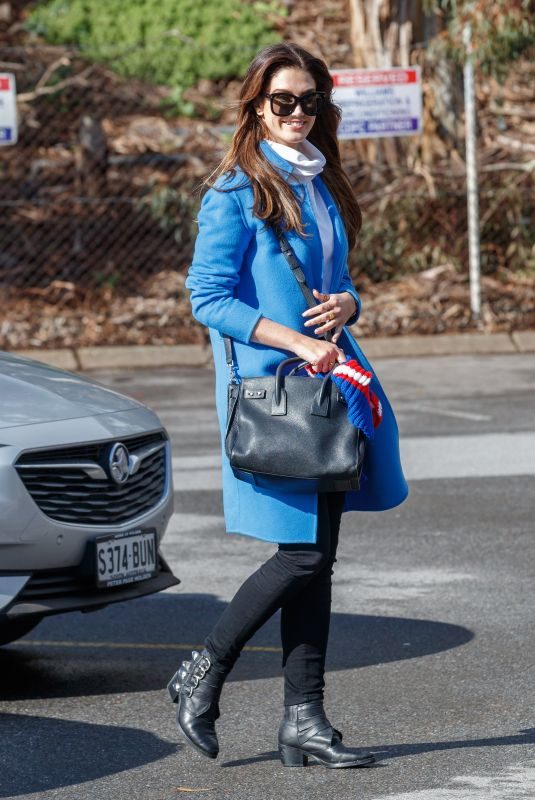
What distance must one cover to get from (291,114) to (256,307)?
54cm

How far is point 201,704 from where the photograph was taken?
420 centimetres

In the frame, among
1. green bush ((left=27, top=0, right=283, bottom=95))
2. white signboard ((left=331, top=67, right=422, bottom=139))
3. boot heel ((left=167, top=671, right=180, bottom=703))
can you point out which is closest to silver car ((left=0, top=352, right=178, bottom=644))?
boot heel ((left=167, top=671, right=180, bottom=703))

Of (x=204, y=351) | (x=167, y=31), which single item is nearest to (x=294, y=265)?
(x=204, y=351)

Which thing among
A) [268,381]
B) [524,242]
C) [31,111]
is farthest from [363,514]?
[31,111]

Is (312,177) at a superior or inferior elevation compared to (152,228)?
superior

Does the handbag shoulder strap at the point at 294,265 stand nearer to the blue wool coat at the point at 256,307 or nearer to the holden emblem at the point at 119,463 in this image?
the blue wool coat at the point at 256,307

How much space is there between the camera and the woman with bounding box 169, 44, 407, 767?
4.11m

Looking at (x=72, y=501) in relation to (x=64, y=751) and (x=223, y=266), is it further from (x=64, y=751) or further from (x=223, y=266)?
(x=223, y=266)

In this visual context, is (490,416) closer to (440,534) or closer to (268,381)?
(440,534)

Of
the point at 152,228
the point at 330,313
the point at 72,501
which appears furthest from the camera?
the point at 152,228

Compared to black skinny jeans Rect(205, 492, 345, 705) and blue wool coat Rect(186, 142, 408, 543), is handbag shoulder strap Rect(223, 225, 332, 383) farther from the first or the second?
black skinny jeans Rect(205, 492, 345, 705)

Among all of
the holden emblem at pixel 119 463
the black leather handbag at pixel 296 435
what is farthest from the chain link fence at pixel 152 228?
the black leather handbag at pixel 296 435

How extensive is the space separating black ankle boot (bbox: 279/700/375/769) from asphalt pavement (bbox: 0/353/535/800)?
0.04 m

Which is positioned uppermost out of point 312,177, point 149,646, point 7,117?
point 312,177
